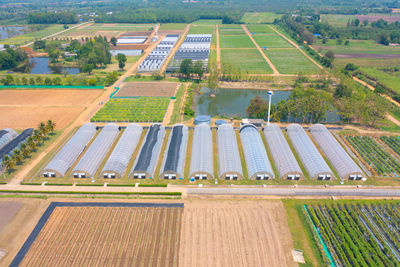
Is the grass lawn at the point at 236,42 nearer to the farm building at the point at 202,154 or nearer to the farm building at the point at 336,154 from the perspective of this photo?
the farm building at the point at 336,154

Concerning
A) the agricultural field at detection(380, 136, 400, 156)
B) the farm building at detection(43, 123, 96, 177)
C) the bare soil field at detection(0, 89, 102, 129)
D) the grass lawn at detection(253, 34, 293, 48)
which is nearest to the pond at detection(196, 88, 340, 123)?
the agricultural field at detection(380, 136, 400, 156)

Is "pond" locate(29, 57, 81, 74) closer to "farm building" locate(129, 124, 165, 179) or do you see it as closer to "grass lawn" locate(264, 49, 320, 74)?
"farm building" locate(129, 124, 165, 179)

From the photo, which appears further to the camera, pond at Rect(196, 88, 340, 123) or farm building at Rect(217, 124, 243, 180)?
pond at Rect(196, 88, 340, 123)

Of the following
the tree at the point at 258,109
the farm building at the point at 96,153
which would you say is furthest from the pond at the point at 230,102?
the farm building at the point at 96,153

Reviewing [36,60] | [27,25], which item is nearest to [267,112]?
[36,60]

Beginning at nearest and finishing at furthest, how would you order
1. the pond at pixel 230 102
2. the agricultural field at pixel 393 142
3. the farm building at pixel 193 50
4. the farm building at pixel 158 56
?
1. the agricultural field at pixel 393 142
2. the pond at pixel 230 102
3. the farm building at pixel 158 56
4. the farm building at pixel 193 50

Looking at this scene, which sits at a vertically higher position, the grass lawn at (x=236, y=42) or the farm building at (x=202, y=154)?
the grass lawn at (x=236, y=42)

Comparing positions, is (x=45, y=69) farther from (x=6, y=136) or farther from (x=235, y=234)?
(x=235, y=234)

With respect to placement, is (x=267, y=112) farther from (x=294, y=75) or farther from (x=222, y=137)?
(x=294, y=75)
